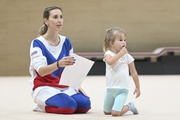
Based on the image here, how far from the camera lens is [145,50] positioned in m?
18.9

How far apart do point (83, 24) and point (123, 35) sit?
13873 mm

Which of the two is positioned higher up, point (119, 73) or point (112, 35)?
point (112, 35)

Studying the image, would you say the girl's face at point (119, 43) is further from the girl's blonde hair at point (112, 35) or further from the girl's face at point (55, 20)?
the girl's face at point (55, 20)

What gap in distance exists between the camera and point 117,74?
5246 mm

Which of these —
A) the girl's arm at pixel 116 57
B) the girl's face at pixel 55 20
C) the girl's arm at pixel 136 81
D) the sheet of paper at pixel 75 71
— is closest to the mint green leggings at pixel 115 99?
the girl's arm at pixel 136 81

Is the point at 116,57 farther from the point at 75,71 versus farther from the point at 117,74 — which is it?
the point at 75,71

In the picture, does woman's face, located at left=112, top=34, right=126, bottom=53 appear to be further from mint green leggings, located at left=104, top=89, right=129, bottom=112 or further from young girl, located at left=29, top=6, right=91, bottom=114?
young girl, located at left=29, top=6, right=91, bottom=114

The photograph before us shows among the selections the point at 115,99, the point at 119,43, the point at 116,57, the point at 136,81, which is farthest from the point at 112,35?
the point at 115,99

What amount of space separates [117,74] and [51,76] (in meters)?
0.93

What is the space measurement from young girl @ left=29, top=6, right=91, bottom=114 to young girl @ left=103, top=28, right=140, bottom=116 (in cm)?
44

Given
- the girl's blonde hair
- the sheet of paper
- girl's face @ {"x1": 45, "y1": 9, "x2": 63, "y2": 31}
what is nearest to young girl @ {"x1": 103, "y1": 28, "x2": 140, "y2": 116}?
the girl's blonde hair

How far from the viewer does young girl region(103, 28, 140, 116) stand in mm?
5184

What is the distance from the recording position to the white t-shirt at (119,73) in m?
5.25

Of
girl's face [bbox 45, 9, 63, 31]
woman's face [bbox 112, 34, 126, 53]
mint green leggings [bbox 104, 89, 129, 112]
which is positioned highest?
girl's face [bbox 45, 9, 63, 31]
